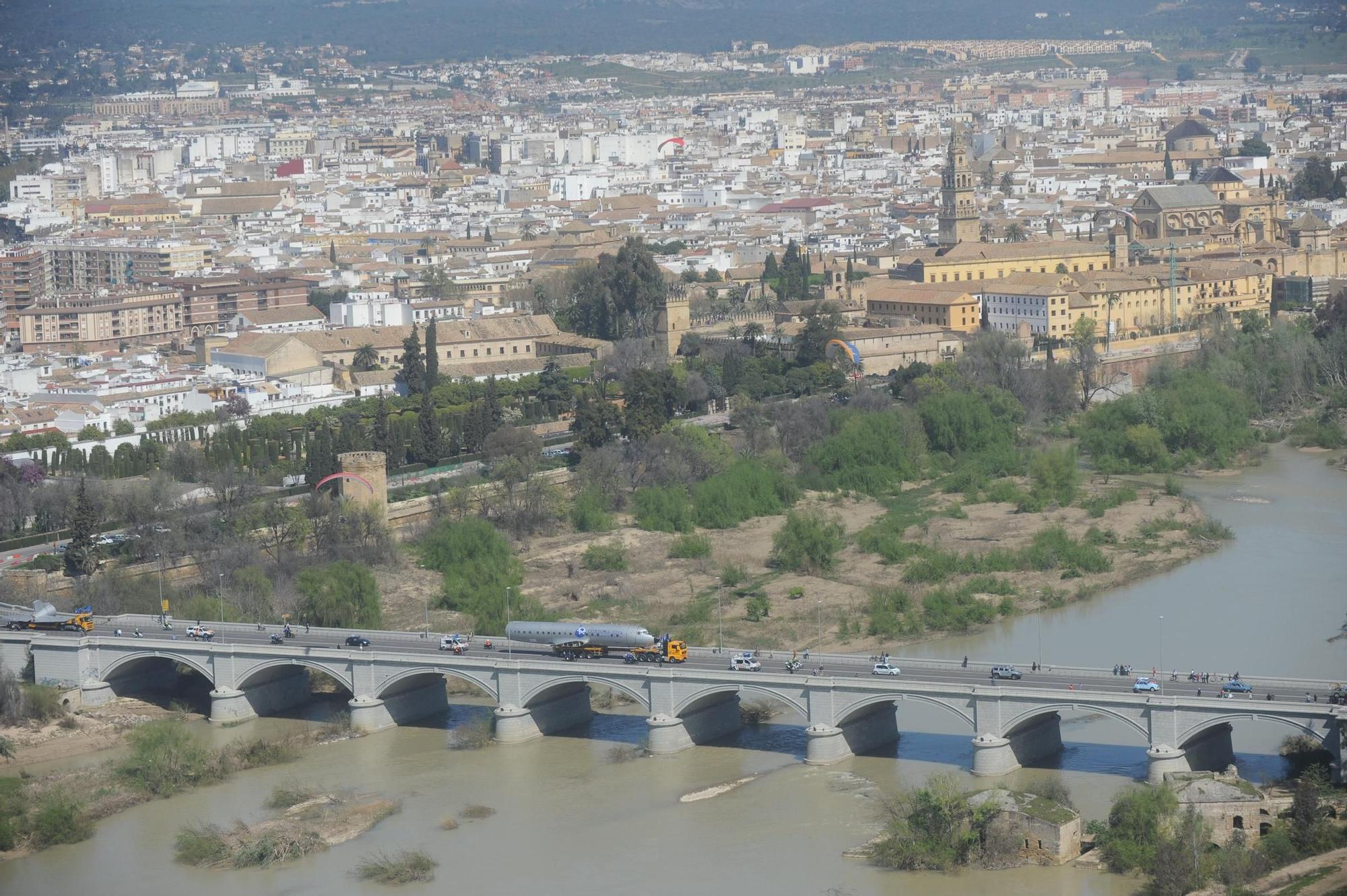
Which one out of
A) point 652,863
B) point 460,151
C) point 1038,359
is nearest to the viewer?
point 652,863

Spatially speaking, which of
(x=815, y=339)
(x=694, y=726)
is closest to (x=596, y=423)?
(x=815, y=339)

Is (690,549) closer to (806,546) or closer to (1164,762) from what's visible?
(806,546)

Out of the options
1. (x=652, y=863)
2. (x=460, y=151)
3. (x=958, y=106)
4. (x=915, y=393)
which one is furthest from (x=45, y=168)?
(x=652, y=863)

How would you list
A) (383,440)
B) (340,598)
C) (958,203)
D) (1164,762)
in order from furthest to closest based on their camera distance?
(958,203) → (383,440) → (340,598) → (1164,762)

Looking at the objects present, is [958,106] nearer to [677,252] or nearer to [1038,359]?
[677,252]

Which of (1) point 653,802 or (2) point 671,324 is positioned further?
(2) point 671,324

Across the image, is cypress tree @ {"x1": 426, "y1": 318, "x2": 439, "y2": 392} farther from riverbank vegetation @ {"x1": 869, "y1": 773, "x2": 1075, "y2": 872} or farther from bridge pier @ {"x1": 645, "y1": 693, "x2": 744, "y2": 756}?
riverbank vegetation @ {"x1": 869, "y1": 773, "x2": 1075, "y2": 872}
